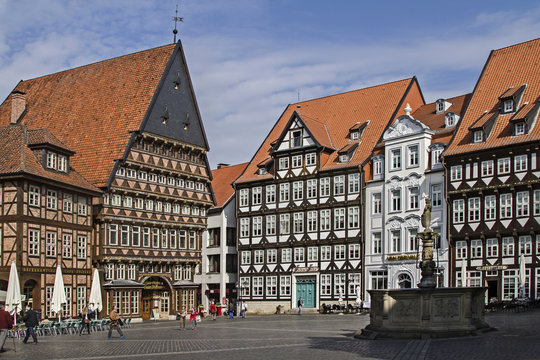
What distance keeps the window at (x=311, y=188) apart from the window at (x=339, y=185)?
6.52ft

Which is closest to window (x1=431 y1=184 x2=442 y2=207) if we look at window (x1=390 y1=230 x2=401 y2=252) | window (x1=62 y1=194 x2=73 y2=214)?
window (x1=390 y1=230 x2=401 y2=252)

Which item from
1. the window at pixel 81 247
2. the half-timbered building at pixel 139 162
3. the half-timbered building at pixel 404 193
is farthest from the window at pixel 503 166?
the window at pixel 81 247

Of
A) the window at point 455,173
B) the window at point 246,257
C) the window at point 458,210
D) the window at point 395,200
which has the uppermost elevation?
the window at point 455,173

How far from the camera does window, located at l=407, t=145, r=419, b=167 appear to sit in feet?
169

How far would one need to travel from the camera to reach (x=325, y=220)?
184ft

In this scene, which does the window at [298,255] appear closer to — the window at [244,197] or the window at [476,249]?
the window at [244,197]

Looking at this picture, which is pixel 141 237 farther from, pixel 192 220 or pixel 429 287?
pixel 429 287

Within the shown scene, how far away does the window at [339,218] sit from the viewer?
5512cm

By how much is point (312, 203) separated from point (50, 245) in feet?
69.3

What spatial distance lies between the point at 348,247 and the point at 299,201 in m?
5.69

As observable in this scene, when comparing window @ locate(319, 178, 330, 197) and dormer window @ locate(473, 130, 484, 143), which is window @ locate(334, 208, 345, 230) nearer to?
window @ locate(319, 178, 330, 197)

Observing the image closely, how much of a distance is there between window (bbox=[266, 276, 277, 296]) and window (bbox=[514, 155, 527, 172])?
852 inches

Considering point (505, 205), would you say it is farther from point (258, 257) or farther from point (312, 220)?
point (258, 257)

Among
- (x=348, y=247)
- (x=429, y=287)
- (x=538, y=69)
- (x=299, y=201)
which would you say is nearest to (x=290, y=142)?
(x=299, y=201)
